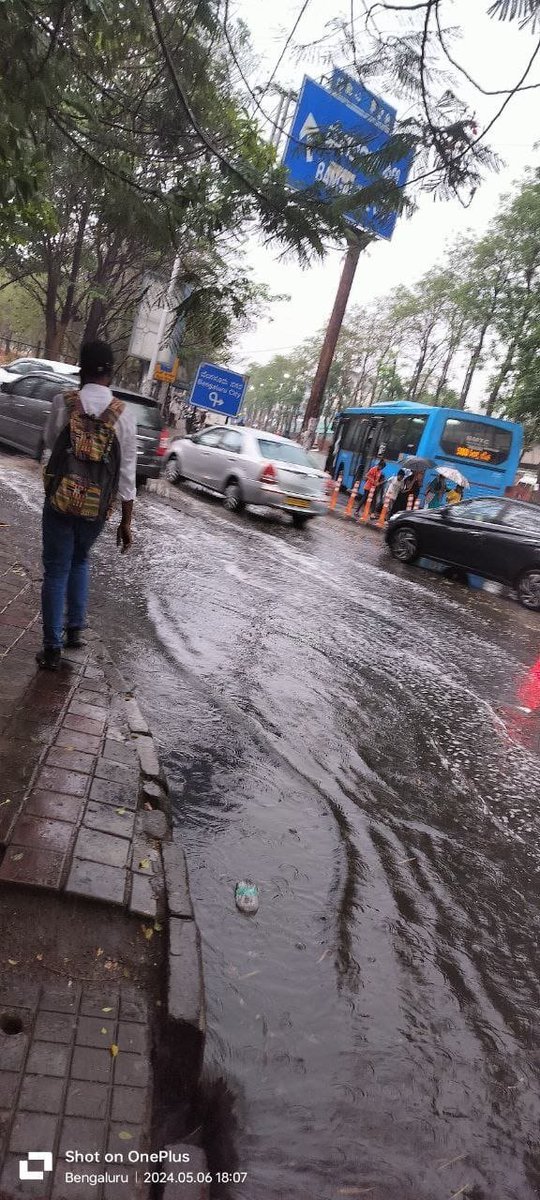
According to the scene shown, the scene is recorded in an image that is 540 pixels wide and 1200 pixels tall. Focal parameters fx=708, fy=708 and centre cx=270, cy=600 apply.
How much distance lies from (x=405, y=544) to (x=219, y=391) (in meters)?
9.41

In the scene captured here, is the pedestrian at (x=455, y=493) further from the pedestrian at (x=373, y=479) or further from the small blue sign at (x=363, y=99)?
the small blue sign at (x=363, y=99)

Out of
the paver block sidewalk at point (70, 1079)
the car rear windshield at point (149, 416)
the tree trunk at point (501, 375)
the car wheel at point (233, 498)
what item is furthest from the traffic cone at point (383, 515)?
the paver block sidewalk at point (70, 1079)

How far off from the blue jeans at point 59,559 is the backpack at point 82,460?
0.10 meters

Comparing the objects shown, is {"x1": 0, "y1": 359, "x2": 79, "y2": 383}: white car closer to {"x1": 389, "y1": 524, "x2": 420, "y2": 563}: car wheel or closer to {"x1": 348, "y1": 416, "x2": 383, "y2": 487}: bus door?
{"x1": 389, "y1": 524, "x2": 420, "y2": 563}: car wheel

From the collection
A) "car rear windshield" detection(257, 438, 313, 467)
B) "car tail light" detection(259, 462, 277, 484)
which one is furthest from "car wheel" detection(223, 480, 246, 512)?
"car rear windshield" detection(257, 438, 313, 467)

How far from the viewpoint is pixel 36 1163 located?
5.44ft

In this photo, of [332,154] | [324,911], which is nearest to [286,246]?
[332,154]

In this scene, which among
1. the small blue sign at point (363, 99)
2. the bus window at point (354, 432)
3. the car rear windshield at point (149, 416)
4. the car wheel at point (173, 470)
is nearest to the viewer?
the small blue sign at point (363, 99)

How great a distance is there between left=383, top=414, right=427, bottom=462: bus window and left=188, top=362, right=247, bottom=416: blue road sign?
4.49 metres

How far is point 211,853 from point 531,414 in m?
24.7

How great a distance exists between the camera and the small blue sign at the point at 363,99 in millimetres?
2984

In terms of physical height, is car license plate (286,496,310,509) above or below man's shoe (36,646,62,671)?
above

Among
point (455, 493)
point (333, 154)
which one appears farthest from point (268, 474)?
point (333, 154)

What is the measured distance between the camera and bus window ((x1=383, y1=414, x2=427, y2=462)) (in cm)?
1898
